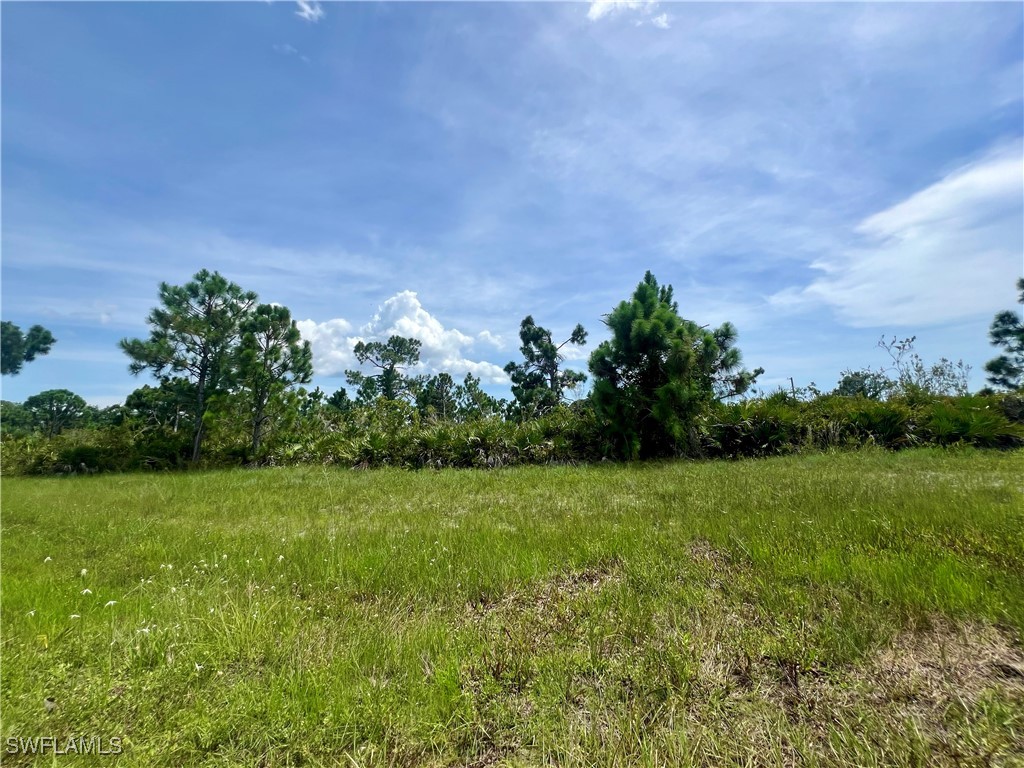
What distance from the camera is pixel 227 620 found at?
2.77 metres

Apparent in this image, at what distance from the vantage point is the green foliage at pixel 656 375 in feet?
38.8

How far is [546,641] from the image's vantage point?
2572 mm

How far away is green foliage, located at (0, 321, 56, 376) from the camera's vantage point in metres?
29.5

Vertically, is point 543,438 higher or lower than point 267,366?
lower

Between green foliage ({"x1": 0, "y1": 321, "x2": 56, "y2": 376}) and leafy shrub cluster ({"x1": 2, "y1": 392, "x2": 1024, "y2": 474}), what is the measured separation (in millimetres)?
17782

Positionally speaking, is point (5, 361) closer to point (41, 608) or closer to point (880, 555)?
point (41, 608)

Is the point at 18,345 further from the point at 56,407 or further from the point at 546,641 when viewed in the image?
the point at 546,641

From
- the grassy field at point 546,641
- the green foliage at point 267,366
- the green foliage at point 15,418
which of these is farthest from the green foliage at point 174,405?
the green foliage at point 15,418

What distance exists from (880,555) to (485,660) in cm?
321

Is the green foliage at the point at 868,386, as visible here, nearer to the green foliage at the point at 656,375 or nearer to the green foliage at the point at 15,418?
the green foliage at the point at 656,375

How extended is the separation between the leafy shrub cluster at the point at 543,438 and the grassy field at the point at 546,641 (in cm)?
705

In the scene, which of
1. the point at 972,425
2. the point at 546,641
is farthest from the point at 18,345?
the point at 972,425

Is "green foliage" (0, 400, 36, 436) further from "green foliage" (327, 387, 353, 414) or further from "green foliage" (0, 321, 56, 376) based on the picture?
"green foliage" (327, 387, 353, 414)

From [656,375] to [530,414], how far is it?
707 centimetres
